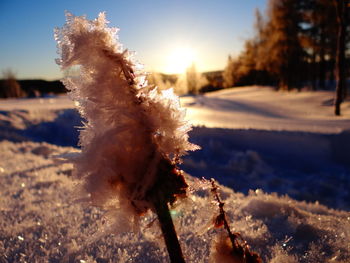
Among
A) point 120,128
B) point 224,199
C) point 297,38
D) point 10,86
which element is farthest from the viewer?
point 10,86

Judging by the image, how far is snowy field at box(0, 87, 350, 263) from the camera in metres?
2.35

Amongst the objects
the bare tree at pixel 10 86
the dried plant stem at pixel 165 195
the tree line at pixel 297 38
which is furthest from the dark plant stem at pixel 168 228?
the bare tree at pixel 10 86

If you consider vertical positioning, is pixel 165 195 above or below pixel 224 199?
above

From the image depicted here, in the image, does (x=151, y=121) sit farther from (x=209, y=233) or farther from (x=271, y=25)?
(x=271, y=25)

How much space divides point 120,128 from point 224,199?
2.79 m

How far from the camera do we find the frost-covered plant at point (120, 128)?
1.26m

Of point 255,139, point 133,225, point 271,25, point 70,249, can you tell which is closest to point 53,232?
point 70,249

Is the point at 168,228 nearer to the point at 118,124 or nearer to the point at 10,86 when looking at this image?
the point at 118,124

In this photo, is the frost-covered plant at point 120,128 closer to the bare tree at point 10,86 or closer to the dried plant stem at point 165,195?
the dried plant stem at point 165,195

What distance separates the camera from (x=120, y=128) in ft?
4.10

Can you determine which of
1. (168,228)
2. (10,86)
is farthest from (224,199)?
(10,86)

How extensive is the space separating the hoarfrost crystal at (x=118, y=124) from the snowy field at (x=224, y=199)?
0.18 meters

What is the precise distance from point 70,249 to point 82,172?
1.51 metres

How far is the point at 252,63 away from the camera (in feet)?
123
